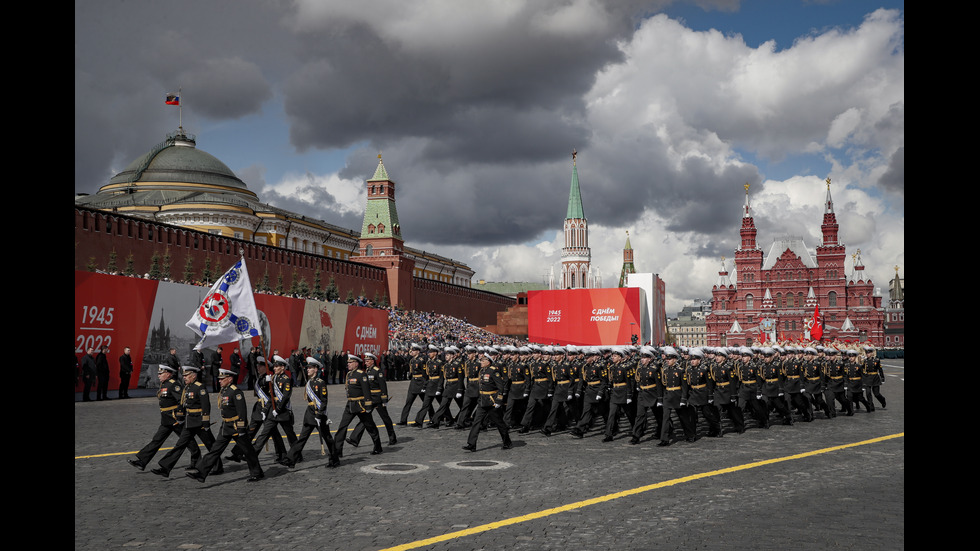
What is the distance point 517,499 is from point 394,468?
2712 mm

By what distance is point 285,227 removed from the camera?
70.8 meters

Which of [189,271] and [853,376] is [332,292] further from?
[853,376]

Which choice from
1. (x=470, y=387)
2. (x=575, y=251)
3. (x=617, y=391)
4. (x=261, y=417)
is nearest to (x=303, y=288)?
(x=470, y=387)

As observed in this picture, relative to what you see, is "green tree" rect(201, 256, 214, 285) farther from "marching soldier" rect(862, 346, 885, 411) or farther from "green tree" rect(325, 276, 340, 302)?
"marching soldier" rect(862, 346, 885, 411)

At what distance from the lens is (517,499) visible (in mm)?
8414

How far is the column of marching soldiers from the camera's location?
9.79 meters

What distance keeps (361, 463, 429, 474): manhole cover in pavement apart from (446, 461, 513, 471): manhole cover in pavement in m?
0.46

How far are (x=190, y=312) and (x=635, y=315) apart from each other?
40.7 m

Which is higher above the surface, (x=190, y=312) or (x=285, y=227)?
(x=285, y=227)

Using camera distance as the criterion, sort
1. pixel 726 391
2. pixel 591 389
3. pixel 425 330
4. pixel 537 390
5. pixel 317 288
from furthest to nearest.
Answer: pixel 425 330 < pixel 317 288 < pixel 537 390 < pixel 726 391 < pixel 591 389

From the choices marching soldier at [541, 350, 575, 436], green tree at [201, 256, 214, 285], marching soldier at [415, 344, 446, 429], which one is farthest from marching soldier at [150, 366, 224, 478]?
green tree at [201, 256, 214, 285]
